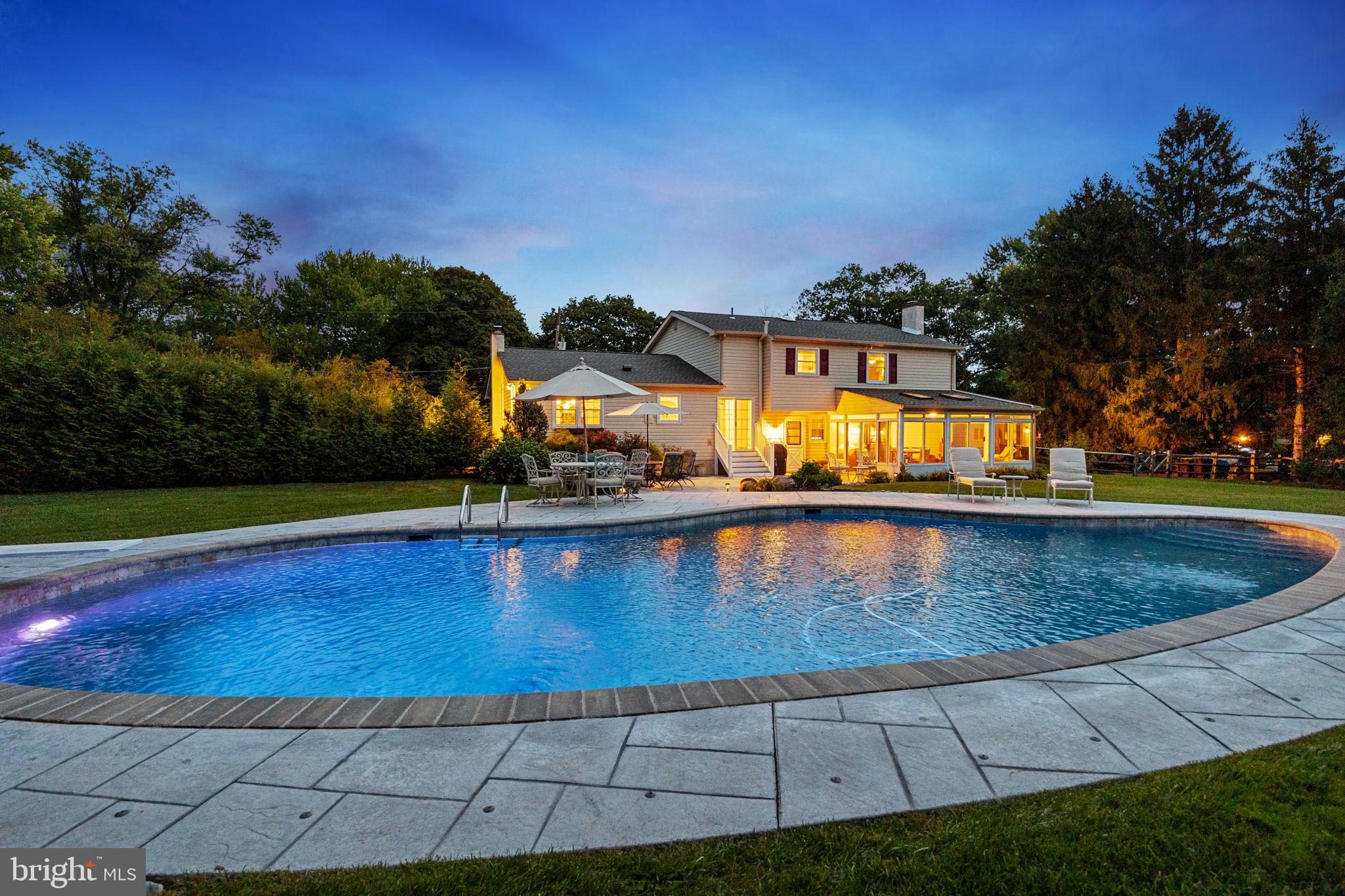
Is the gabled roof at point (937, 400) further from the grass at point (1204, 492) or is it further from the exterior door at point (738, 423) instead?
the exterior door at point (738, 423)

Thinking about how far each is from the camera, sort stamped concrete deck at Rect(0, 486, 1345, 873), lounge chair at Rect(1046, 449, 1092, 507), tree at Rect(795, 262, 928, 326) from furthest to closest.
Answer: tree at Rect(795, 262, 928, 326), lounge chair at Rect(1046, 449, 1092, 507), stamped concrete deck at Rect(0, 486, 1345, 873)

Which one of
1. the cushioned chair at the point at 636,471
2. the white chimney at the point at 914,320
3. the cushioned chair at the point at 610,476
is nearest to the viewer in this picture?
the cushioned chair at the point at 610,476

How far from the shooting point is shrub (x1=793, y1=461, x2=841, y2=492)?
14.8 meters

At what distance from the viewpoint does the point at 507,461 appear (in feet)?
48.7

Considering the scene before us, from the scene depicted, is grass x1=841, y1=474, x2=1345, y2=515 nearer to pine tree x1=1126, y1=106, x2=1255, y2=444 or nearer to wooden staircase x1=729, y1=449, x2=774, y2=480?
wooden staircase x1=729, y1=449, x2=774, y2=480

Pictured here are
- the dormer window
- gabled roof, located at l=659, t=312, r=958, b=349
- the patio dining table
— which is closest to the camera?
the patio dining table

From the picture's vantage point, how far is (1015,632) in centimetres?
537

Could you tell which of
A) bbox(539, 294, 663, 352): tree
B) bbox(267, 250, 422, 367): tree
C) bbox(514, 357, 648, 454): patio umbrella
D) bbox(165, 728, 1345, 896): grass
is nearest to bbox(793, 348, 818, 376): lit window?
bbox(514, 357, 648, 454): patio umbrella

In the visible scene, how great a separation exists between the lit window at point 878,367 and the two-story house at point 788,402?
1.5 inches

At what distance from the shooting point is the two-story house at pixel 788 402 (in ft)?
61.4

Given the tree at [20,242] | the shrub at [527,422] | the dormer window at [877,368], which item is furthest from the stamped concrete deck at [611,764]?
the tree at [20,242]

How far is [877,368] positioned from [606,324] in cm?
1904

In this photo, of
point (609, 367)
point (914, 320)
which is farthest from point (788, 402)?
point (914, 320)

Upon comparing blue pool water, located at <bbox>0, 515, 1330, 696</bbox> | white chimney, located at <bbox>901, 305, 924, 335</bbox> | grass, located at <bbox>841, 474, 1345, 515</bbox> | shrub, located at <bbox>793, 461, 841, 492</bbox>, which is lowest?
blue pool water, located at <bbox>0, 515, 1330, 696</bbox>
